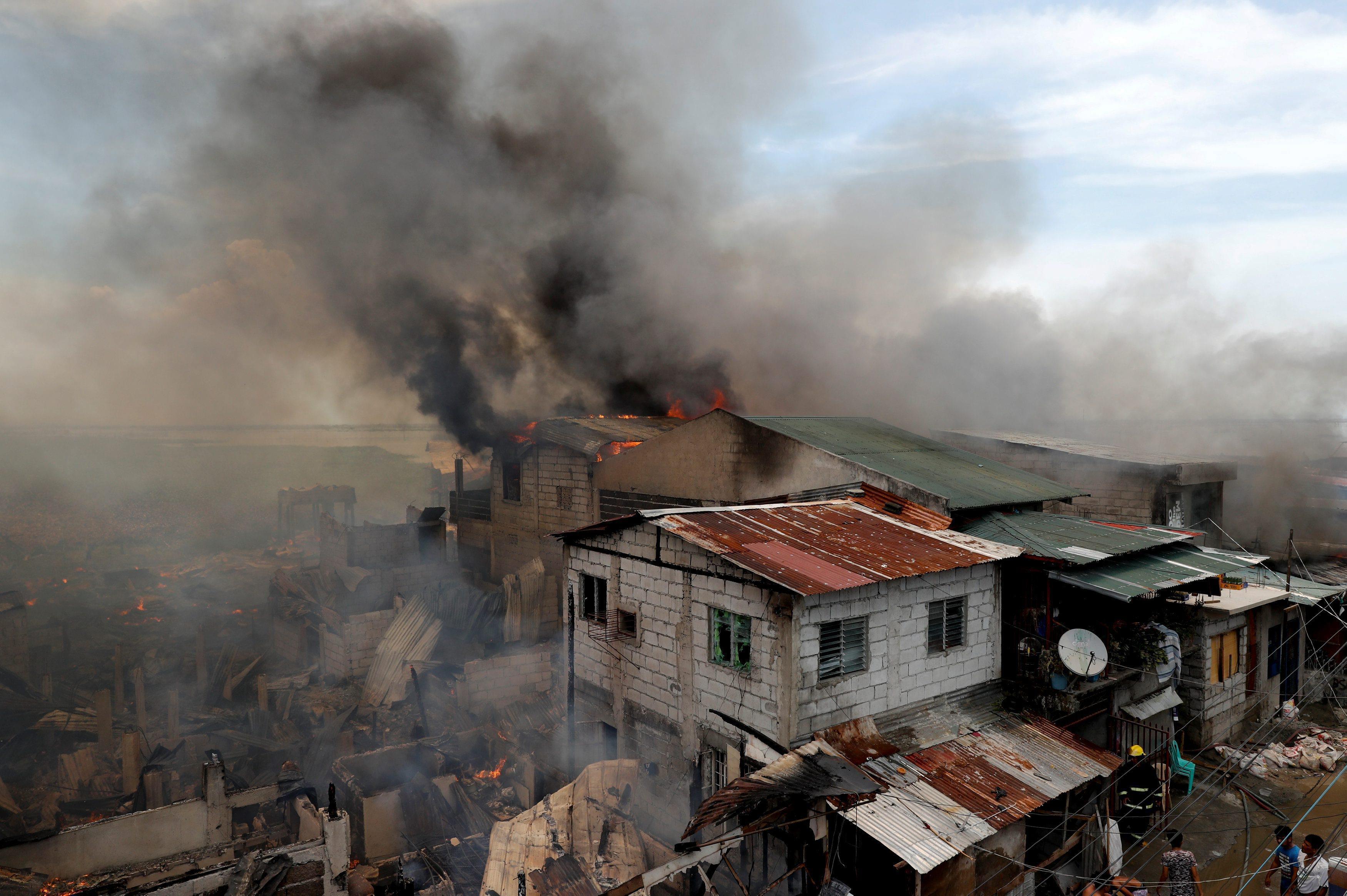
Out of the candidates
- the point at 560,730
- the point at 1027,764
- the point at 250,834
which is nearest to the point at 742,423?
the point at 560,730

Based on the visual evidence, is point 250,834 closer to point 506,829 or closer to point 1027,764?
point 506,829

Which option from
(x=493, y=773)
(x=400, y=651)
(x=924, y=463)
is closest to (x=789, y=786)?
(x=493, y=773)

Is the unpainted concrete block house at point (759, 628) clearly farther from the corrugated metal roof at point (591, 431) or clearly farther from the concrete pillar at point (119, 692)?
the concrete pillar at point (119, 692)

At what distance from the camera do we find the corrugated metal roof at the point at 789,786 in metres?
8.25

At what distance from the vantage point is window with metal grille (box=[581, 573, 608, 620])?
1366cm

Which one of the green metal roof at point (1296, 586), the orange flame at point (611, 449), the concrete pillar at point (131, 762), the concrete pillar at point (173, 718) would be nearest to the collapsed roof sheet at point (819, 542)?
the orange flame at point (611, 449)

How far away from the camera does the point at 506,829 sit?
452 inches

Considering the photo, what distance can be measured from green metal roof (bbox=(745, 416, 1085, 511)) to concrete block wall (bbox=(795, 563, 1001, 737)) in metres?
2.23

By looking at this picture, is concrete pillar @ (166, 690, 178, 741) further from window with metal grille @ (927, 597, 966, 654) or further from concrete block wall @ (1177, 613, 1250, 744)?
concrete block wall @ (1177, 613, 1250, 744)

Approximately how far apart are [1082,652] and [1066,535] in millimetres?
2989

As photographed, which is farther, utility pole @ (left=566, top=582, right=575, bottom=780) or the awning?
utility pole @ (left=566, top=582, right=575, bottom=780)

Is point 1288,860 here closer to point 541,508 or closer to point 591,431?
point 591,431

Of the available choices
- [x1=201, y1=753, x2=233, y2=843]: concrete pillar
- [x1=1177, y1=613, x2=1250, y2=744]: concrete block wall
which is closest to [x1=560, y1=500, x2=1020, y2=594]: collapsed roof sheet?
[x1=201, y1=753, x2=233, y2=843]: concrete pillar

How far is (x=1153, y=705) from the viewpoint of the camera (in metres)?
14.2
